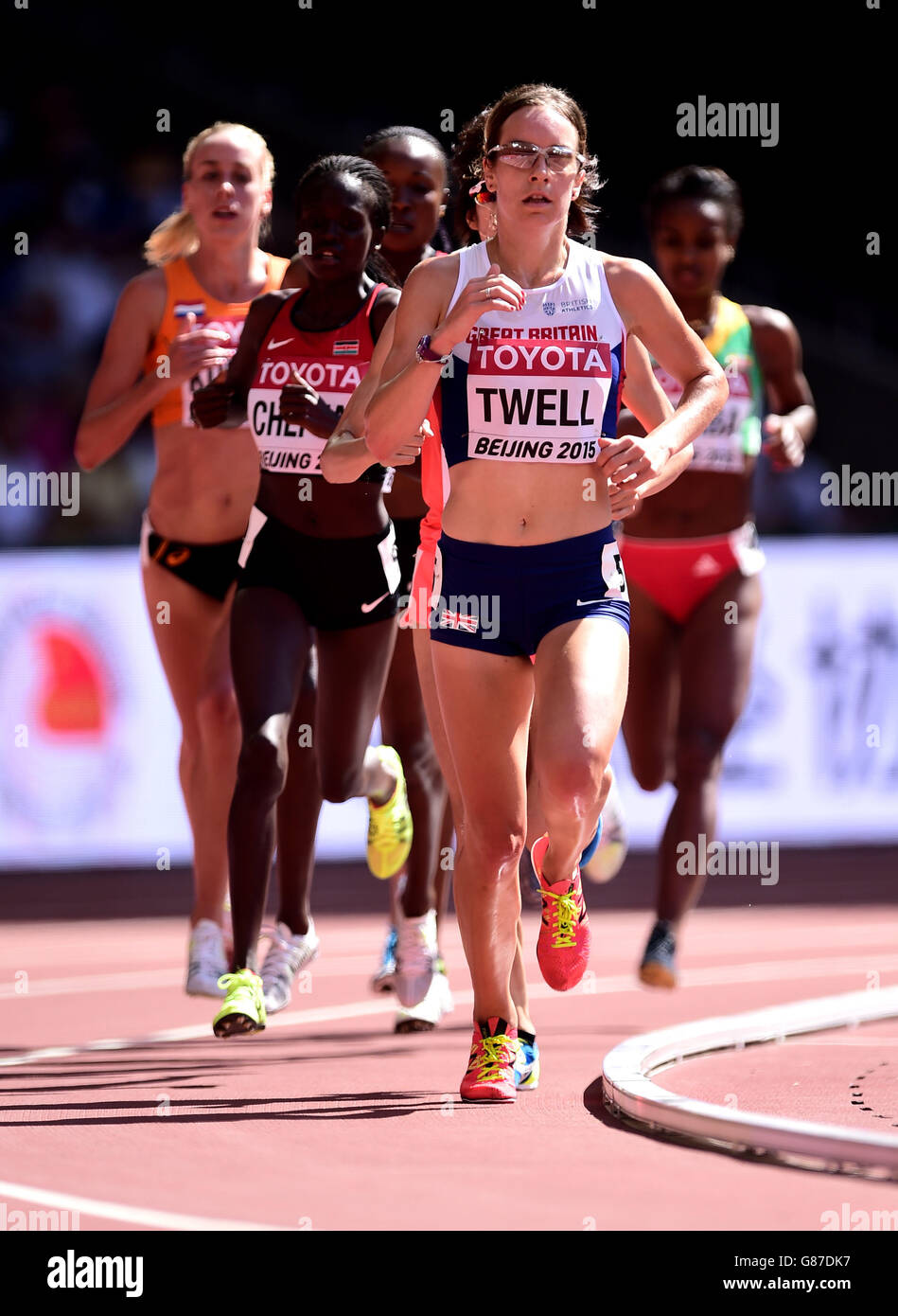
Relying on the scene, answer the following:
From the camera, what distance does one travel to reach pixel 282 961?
784 cm

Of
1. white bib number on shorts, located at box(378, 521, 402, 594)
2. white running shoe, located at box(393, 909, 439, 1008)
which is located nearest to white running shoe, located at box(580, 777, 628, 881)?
white running shoe, located at box(393, 909, 439, 1008)

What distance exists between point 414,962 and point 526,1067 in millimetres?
1434

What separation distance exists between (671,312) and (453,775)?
1.38 metres

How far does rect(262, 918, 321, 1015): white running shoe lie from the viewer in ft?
25.3

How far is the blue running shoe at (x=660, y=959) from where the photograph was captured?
315 inches

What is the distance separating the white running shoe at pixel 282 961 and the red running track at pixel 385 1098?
0.14m

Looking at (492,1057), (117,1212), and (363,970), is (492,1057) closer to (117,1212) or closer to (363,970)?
(117,1212)

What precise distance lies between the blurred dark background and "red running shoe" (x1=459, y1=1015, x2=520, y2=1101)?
13.6 metres

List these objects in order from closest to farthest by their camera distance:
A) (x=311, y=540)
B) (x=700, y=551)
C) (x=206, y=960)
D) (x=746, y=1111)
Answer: (x=746, y=1111) < (x=311, y=540) < (x=206, y=960) < (x=700, y=551)

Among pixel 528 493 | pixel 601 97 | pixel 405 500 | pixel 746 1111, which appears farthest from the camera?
pixel 601 97

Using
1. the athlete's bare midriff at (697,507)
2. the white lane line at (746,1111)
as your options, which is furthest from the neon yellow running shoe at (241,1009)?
the athlete's bare midriff at (697,507)

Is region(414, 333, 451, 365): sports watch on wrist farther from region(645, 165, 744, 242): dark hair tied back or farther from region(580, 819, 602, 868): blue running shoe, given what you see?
region(645, 165, 744, 242): dark hair tied back

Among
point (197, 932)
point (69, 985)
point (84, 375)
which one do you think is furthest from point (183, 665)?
point (84, 375)

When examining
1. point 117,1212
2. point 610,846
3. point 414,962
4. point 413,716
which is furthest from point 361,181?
point 117,1212
